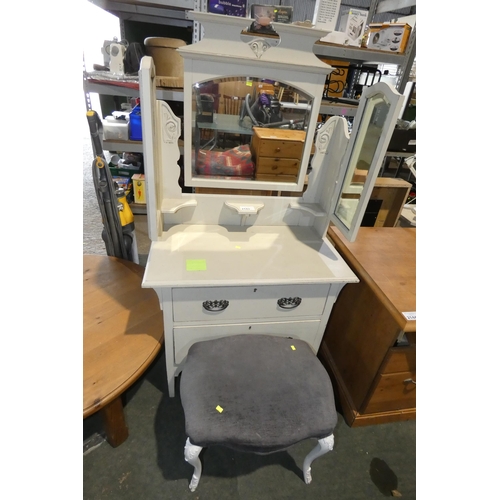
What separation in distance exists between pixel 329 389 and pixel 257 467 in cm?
53

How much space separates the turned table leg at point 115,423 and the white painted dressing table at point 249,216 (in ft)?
0.81

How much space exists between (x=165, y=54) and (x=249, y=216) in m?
1.07

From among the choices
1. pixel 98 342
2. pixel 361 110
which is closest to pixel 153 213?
pixel 98 342

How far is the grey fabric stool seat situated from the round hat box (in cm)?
152

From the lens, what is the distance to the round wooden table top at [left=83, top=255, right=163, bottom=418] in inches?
41.4

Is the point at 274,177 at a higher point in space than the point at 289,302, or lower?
higher

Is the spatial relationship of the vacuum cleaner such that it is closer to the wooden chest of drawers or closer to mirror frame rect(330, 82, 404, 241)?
the wooden chest of drawers

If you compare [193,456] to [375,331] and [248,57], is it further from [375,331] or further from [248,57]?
[248,57]

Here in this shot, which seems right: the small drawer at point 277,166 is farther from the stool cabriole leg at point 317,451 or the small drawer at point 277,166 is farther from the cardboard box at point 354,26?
the cardboard box at point 354,26

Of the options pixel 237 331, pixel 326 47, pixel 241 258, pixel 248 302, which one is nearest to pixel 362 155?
pixel 241 258

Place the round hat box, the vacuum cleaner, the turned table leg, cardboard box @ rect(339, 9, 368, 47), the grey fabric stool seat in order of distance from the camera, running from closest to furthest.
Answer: the grey fabric stool seat → the turned table leg → the vacuum cleaner → the round hat box → cardboard box @ rect(339, 9, 368, 47)

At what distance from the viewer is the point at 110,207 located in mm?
1517

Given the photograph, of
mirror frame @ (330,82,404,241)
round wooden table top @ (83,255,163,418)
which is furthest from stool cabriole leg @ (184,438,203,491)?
mirror frame @ (330,82,404,241)

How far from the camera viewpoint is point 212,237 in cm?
134
